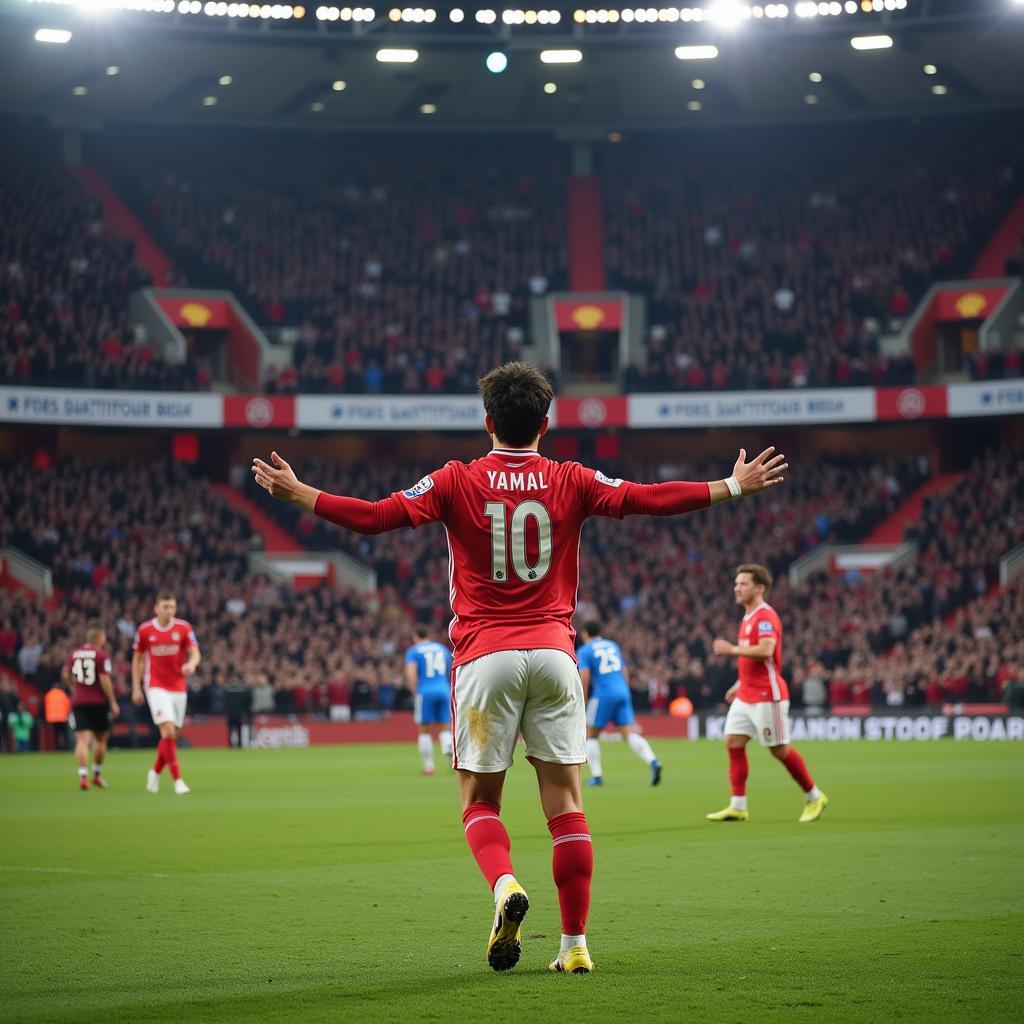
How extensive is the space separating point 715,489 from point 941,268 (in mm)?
45311

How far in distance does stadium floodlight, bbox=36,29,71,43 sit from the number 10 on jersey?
130 feet

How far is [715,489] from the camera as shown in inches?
276

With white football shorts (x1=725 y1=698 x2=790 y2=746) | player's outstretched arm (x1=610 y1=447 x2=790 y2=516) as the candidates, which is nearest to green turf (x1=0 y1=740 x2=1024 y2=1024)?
white football shorts (x1=725 y1=698 x2=790 y2=746)

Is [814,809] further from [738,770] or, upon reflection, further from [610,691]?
[610,691]

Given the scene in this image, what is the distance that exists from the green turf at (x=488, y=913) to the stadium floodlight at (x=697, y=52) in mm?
31147

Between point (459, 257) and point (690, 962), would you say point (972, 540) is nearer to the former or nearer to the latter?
point (459, 257)

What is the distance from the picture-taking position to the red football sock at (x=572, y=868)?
22.6 feet

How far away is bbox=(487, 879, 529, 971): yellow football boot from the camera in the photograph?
6.47 meters

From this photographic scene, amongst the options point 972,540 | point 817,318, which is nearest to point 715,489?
point 972,540

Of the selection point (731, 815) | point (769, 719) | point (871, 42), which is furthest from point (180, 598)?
point (769, 719)

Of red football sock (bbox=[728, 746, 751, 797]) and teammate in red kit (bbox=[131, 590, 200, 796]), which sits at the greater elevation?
teammate in red kit (bbox=[131, 590, 200, 796])

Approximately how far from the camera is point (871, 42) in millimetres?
44562

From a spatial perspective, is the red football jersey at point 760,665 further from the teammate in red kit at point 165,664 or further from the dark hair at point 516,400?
the dark hair at point 516,400

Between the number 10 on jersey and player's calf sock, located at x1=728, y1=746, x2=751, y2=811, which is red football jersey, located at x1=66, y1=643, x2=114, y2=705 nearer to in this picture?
player's calf sock, located at x1=728, y1=746, x2=751, y2=811
